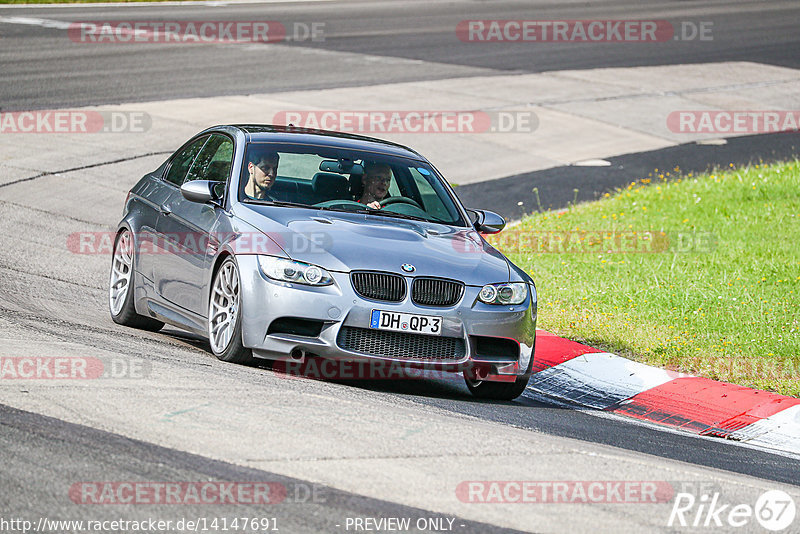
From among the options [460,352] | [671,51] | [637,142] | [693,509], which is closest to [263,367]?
[460,352]

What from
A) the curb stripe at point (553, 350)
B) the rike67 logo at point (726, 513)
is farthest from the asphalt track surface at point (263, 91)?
the curb stripe at point (553, 350)

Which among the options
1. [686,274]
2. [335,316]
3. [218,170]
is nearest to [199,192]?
[218,170]

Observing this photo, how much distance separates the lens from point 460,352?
751 centimetres

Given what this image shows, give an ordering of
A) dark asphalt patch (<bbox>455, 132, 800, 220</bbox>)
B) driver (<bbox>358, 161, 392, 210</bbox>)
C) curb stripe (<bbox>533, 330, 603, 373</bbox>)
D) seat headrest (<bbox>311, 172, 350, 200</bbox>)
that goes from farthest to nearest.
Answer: dark asphalt patch (<bbox>455, 132, 800, 220</bbox>) → curb stripe (<bbox>533, 330, 603, 373</bbox>) → driver (<bbox>358, 161, 392, 210</bbox>) → seat headrest (<bbox>311, 172, 350, 200</bbox>)

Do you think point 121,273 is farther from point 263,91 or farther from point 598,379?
point 263,91

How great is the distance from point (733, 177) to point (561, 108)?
5.58 m

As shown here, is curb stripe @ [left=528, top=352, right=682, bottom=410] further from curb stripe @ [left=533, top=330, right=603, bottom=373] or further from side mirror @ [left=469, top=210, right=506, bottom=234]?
side mirror @ [left=469, top=210, right=506, bottom=234]

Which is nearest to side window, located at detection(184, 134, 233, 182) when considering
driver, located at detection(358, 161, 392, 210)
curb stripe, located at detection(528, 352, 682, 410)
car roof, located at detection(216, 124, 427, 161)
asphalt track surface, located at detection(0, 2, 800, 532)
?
car roof, located at detection(216, 124, 427, 161)

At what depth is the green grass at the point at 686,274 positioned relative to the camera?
9523mm

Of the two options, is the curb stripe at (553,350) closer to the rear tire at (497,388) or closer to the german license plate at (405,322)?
the rear tire at (497,388)

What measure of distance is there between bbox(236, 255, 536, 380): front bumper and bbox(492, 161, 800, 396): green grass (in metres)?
2.38

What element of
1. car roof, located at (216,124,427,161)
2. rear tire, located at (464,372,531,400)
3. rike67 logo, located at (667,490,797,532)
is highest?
car roof, located at (216,124,427,161)

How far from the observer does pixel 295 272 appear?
7309 millimetres

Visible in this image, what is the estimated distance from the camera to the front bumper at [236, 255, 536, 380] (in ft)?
23.7
